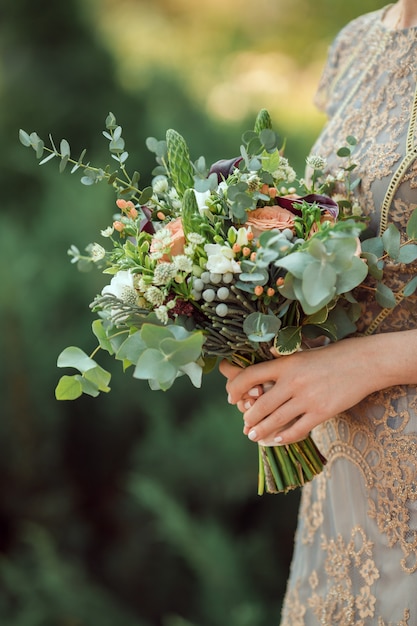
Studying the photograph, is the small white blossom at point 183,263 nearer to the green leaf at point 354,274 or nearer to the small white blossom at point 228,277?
the small white blossom at point 228,277

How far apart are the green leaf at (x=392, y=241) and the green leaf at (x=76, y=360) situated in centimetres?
42

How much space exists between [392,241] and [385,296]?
0.26ft


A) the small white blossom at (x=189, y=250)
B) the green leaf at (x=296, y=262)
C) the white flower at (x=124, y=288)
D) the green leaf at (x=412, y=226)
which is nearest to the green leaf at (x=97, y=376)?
the white flower at (x=124, y=288)

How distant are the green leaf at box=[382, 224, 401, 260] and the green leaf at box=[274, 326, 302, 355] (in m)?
0.16

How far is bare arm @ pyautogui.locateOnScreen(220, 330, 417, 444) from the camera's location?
1012 millimetres

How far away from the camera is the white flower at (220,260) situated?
2.93 ft

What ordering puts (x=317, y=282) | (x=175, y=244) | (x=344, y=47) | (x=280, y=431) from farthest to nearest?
1. (x=344, y=47)
2. (x=280, y=431)
3. (x=175, y=244)
4. (x=317, y=282)

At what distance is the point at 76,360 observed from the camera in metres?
1.04

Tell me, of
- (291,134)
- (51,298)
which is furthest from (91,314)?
(291,134)

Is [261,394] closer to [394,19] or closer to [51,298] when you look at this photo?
[394,19]

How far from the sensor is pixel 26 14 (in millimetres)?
2973

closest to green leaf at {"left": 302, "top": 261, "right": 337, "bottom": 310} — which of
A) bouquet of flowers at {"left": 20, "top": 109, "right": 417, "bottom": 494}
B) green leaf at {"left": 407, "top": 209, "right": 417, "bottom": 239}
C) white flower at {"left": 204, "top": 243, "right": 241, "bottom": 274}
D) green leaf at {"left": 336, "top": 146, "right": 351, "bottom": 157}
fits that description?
bouquet of flowers at {"left": 20, "top": 109, "right": 417, "bottom": 494}

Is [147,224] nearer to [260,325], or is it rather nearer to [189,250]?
[189,250]

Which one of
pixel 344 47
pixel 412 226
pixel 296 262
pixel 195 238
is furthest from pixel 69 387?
pixel 344 47
